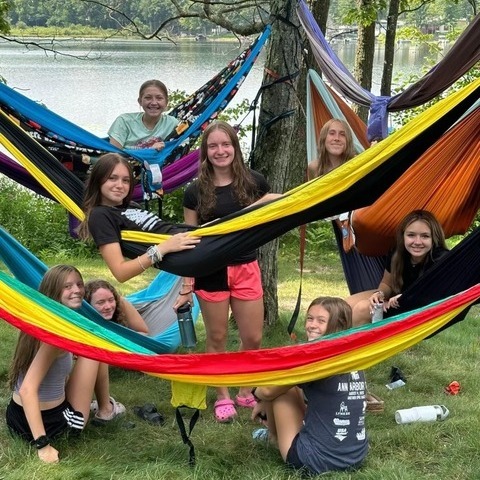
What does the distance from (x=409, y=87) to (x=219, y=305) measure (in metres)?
1.47

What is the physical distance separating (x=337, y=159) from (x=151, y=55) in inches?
662

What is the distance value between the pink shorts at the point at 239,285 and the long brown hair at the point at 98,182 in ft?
1.46

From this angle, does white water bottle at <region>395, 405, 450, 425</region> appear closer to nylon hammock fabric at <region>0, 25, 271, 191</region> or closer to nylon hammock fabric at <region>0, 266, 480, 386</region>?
nylon hammock fabric at <region>0, 266, 480, 386</region>

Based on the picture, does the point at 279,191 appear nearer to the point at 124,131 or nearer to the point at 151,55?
the point at 124,131

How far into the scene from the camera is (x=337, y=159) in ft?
9.36

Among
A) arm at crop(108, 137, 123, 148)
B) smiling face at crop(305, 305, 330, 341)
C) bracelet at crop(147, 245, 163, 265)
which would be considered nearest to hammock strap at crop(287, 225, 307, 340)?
smiling face at crop(305, 305, 330, 341)

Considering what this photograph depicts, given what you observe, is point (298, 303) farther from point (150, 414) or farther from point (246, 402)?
point (150, 414)

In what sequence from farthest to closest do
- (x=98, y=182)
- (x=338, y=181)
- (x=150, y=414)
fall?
(x=150, y=414) → (x=98, y=182) → (x=338, y=181)

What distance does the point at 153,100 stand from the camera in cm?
313

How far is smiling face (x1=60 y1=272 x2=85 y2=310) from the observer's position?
2.23 meters

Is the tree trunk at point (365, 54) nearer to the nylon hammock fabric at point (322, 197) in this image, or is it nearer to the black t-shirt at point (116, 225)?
the nylon hammock fabric at point (322, 197)

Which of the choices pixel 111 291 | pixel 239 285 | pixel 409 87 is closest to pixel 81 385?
pixel 111 291

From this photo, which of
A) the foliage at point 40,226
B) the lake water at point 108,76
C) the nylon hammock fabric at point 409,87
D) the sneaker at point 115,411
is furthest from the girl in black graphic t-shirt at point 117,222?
the lake water at point 108,76

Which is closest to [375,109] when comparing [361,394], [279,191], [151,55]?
[279,191]
